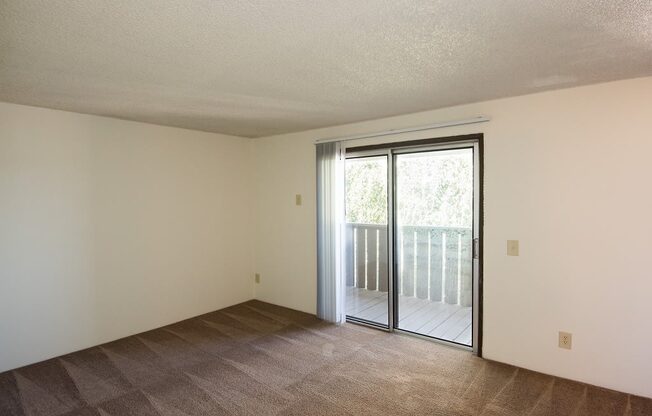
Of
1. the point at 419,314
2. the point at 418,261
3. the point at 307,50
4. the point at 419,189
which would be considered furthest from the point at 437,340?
the point at 307,50

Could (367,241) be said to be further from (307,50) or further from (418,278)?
(307,50)

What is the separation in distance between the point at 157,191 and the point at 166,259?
79 cm

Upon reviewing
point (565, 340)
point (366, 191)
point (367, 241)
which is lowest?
point (565, 340)

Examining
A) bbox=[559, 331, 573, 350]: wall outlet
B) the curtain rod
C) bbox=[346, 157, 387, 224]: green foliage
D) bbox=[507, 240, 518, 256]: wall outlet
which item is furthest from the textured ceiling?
bbox=[559, 331, 573, 350]: wall outlet

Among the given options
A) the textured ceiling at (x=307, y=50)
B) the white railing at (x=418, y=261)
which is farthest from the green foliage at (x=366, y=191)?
the textured ceiling at (x=307, y=50)

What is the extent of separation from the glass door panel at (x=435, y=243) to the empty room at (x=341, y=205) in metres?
0.02

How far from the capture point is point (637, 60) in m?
2.15

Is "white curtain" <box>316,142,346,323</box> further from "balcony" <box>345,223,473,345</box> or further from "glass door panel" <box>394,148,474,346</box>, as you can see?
"glass door panel" <box>394,148,474,346</box>

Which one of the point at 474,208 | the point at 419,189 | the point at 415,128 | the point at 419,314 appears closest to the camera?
the point at 474,208

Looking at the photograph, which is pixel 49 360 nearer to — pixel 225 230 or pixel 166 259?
pixel 166 259

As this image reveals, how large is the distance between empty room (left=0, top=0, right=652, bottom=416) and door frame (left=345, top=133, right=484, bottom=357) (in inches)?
0.8

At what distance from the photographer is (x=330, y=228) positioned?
4109mm

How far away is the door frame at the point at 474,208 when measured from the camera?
3.19 metres

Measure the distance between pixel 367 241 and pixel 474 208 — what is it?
1342 millimetres
